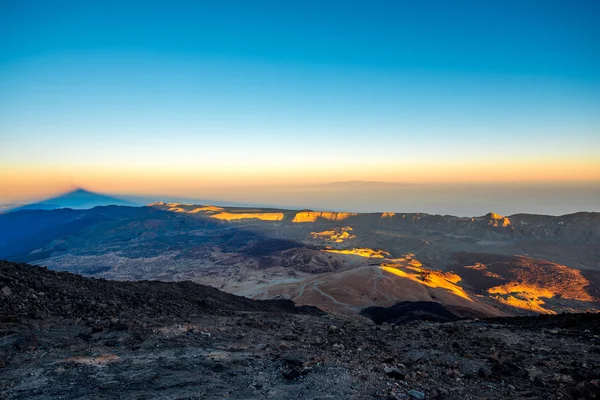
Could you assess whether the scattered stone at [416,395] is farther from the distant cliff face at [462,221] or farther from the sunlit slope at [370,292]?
the distant cliff face at [462,221]

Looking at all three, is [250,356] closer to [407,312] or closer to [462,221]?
[407,312]

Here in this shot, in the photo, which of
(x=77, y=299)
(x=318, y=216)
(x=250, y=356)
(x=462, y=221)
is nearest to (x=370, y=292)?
(x=77, y=299)

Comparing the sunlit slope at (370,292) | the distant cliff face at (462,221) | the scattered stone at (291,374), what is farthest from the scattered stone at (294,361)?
the distant cliff face at (462,221)

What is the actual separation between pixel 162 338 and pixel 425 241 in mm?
109587

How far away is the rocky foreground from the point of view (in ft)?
20.3

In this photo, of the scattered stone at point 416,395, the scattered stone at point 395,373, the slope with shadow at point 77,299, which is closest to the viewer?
the scattered stone at point 416,395

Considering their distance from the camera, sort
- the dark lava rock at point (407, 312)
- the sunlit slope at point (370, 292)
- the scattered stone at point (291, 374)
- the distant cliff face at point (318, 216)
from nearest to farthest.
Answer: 1. the scattered stone at point (291, 374)
2. the dark lava rock at point (407, 312)
3. the sunlit slope at point (370, 292)
4. the distant cliff face at point (318, 216)

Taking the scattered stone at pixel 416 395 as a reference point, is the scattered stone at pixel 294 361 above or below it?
below

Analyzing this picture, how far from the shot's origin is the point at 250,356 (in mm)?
8078

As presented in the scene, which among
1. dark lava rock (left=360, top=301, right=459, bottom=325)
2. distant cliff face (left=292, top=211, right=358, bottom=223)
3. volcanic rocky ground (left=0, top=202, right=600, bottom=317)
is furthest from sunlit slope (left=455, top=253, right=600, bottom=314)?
distant cliff face (left=292, top=211, right=358, bottom=223)

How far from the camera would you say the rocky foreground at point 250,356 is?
618 cm

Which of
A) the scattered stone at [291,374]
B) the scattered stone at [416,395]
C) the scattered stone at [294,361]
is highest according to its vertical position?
the scattered stone at [416,395]

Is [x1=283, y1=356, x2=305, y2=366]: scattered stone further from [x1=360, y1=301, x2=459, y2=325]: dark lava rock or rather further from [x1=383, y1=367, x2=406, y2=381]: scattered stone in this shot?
[x1=360, y1=301, x2=459, y2=325]: dark lava rock

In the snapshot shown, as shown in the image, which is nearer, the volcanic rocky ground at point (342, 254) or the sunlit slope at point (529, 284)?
the volcanic rocky ground at point (342, 254)
